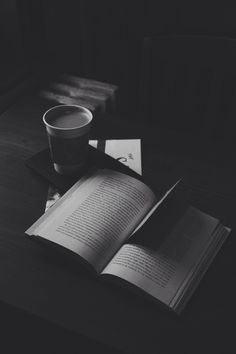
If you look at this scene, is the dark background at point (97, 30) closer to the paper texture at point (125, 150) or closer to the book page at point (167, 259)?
the paper texture at point (125, 150)

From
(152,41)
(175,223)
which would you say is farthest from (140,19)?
(175,223)

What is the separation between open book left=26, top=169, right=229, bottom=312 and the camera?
622 millimetres

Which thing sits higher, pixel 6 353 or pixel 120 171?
pixel 120 171

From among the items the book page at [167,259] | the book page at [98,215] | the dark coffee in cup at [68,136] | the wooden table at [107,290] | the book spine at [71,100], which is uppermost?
the dark coffee in cup at [68,136]

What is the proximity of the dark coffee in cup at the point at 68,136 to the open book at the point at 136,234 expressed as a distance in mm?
53

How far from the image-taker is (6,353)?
995mm

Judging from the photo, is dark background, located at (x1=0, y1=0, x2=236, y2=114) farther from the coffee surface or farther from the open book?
the open book

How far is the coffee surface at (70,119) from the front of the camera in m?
0.79

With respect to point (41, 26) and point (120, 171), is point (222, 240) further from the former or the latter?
point (41, 26)

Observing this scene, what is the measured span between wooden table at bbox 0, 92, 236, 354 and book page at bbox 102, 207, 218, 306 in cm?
3

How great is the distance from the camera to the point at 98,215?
2.33 ft

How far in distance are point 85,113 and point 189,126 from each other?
3.23 feet

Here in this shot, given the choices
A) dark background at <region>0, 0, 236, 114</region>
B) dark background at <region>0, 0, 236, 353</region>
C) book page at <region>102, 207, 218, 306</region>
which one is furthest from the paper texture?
dark background at <region>0, 0, 236, 114</region>

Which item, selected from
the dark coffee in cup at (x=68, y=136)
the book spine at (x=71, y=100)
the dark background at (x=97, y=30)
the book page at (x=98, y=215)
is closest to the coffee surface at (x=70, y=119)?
the dark coffee in cup at (x=68, y=136)
